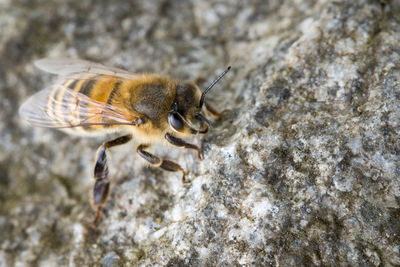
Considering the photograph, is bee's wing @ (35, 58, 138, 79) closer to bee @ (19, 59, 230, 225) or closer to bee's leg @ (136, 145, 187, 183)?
bee @ (19, 59, 230, 225)

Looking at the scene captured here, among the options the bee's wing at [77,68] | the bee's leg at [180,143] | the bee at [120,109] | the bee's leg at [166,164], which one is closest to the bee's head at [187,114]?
the bee at [120,109]

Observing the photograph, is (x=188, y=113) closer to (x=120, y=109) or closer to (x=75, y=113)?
(x=120, y=109)

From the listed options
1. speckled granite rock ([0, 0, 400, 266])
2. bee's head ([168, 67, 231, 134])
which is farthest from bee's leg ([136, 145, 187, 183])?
bee's head ([168, 67, 231, 134])

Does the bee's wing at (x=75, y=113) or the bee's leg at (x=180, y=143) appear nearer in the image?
the bee's leg at (x=180, y=143)

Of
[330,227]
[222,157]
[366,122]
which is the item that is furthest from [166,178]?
[366,122]

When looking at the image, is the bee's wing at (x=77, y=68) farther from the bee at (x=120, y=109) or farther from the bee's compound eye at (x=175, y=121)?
the bee's compound eye at (x=175, y=121)

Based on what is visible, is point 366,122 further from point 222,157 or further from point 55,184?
point 55,184

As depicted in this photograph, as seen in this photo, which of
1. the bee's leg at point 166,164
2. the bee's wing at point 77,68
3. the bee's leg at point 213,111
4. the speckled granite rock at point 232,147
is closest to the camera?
the speckled granite rock at point 232,147
